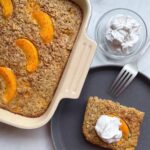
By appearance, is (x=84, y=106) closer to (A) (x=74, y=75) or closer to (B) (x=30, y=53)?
(A) (x=74, y=75)

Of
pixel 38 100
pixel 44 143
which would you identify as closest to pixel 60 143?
pixel 44 143

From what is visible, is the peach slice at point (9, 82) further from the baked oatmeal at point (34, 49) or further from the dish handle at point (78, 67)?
the dish handle at point (78, 67)

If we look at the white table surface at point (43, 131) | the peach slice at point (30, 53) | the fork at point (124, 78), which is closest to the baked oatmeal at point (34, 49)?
the peach slice at point (30, 53)

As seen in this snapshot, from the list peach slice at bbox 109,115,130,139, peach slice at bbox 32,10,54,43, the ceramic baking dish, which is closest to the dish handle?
the ceramic baking dish

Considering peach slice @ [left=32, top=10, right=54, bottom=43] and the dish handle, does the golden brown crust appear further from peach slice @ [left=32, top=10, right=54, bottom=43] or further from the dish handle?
peach slice @ [left=32, top=10, right=54, bottom=43]

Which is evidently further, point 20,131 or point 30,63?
point 20,131

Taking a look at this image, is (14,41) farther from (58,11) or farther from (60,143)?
(60,143)
